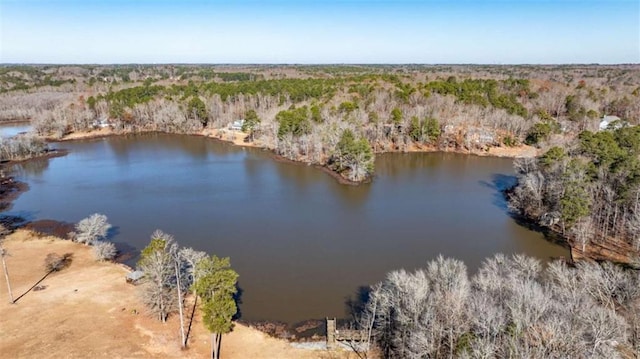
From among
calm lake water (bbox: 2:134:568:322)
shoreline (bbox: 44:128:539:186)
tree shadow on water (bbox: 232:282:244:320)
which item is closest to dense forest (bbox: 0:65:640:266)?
shoreline (bbox: 44:128:539:186)

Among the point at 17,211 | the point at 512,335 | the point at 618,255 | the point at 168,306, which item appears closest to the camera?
the point at 512,335

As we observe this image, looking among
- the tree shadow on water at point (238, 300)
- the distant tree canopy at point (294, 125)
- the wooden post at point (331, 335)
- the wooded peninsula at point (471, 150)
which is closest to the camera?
the wooded peninsula at point (471, 150)

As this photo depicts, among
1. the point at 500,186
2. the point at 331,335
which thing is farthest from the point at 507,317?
the point at 500,186

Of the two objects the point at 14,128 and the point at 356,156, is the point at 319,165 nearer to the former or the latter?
the point at 356,156

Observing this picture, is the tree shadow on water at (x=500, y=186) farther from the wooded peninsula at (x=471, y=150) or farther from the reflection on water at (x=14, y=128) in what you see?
the reflection on water at (x=14, y=128)

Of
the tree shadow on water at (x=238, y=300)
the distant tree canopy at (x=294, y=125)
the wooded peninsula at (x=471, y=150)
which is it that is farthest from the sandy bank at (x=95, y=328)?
the distant tree canopy at (x=294, y=125)

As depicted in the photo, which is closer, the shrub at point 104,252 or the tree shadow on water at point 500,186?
the shrub at point 104,252

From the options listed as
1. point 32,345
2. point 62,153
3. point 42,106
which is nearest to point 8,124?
point 42,106

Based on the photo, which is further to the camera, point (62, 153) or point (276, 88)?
point (276, 88)

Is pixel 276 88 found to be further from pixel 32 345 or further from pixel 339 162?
pixel 32 345

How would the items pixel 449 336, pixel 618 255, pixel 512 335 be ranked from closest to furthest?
pixel 512 335
pixel 449 336
pixel 618 255
